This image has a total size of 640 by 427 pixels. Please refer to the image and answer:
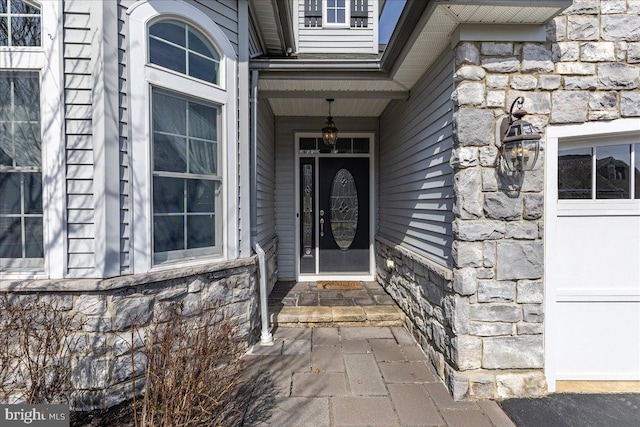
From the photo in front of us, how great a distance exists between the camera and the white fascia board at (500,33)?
221 cm

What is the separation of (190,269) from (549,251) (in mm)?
2739

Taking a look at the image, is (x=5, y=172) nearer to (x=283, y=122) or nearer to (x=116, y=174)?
(x=116, y=174)

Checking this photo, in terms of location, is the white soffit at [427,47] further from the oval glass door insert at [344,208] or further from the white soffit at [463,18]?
the oval glass door insert at [344,208]

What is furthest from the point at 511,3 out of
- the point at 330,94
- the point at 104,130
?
the point at 104,130

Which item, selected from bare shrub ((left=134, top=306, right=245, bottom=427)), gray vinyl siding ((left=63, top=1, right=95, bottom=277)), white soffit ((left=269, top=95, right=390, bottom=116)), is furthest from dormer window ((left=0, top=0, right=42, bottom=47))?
white soffit ((left=269, top=95, right=390, bottom=116))

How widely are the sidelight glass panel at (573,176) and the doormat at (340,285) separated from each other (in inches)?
111

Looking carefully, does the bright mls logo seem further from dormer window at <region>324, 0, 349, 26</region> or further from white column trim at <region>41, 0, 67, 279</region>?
dormer window at <region>324, 0, 349, 26</region>

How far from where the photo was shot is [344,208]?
493cm

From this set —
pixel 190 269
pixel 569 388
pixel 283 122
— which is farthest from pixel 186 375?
pixel 283 122

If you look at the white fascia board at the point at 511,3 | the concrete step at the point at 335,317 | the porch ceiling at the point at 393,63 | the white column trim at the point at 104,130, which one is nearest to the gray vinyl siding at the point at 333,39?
the porch ceiling at the point at 393,63

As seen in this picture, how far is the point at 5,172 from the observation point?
209 centimetres

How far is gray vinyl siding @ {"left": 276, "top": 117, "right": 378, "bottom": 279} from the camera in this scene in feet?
15.9

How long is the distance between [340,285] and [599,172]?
3218mm

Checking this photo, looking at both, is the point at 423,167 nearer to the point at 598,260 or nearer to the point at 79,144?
the point at 598,260
